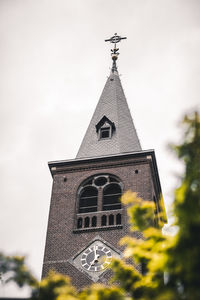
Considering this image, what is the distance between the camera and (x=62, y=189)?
24953mm

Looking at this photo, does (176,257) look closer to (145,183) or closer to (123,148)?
(145,183)

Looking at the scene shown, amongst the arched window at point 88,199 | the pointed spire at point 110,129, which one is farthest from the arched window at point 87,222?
the pointed spire at point 110,129

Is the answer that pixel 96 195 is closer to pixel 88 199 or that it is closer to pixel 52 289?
pixel 88 199

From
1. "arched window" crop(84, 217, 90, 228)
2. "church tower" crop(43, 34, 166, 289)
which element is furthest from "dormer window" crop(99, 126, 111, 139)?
"arched window" crop(84, 217, 90, 228)

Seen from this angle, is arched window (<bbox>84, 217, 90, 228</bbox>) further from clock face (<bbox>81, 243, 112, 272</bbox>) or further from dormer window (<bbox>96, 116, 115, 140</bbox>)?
dormer window (<bbox>96, 116, 115, 140</bbox>)

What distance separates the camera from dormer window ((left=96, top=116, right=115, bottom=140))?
91.3 ft

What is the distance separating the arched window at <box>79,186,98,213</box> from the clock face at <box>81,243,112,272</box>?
2.38 meters

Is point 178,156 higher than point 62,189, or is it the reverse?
point 62,189

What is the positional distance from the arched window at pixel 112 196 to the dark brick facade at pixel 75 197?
442mm

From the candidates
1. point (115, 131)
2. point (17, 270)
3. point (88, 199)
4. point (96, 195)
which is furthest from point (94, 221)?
point (17, 270)

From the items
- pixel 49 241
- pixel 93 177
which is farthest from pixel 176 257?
pixel 93 177

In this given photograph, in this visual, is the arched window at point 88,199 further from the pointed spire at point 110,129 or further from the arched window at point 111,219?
the pointed spire at point 110,129

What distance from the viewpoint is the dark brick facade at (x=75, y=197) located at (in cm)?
2159

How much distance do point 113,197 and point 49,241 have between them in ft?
12.0
